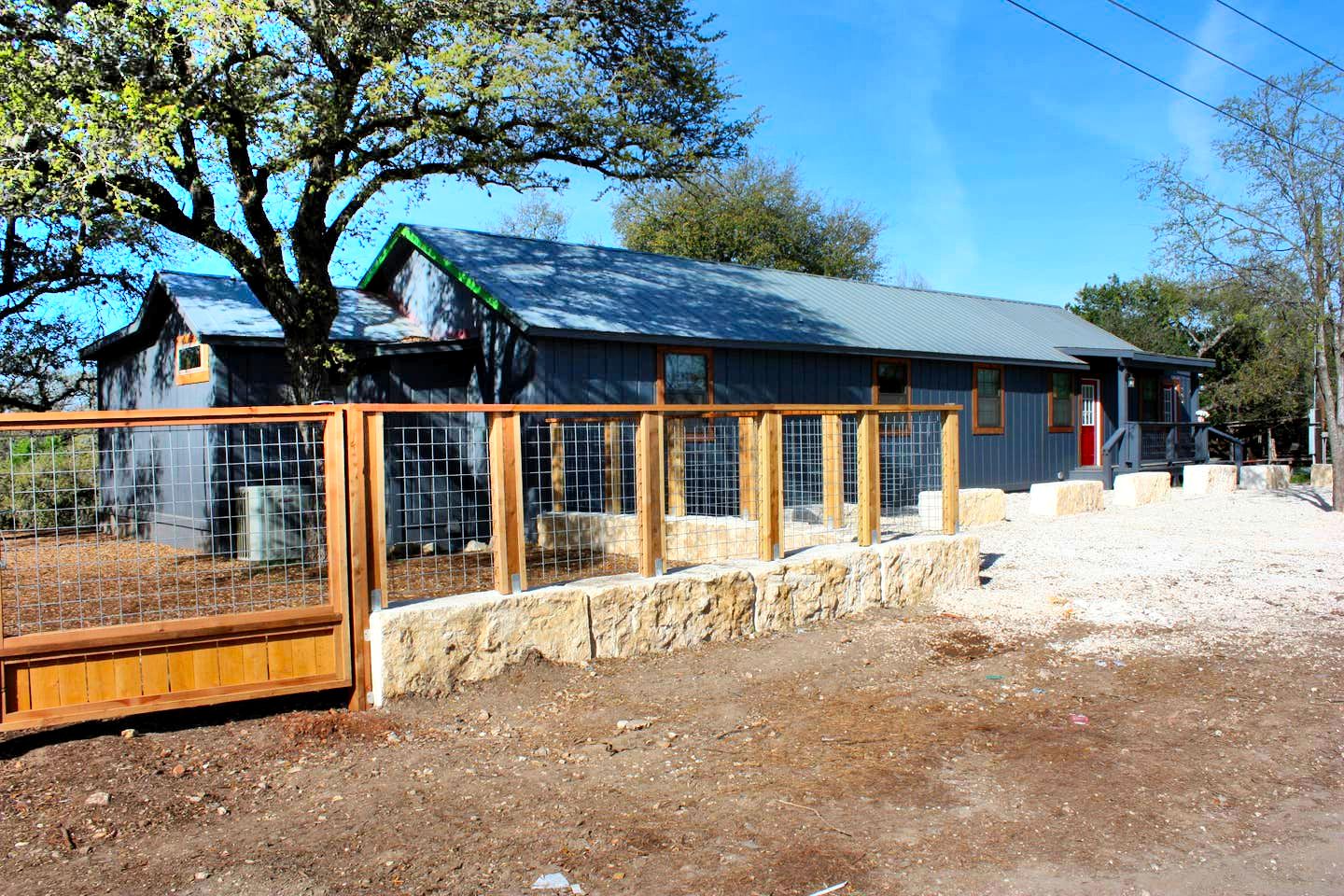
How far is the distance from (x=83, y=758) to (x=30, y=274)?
1468cm

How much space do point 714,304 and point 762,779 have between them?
11.2m

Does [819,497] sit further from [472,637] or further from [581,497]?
[472,637]

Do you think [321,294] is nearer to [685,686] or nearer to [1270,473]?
[685,686]

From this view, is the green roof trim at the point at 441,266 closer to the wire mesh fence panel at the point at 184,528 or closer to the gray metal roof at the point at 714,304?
the gray metal roof at the point at 714,304

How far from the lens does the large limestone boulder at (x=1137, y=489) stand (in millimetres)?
15914

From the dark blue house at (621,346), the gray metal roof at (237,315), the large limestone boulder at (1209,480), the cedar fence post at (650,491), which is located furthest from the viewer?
the large limestone boulder at (1209,480)

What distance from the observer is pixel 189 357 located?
12.2 meters

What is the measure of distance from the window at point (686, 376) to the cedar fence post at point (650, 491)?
21.5 feet

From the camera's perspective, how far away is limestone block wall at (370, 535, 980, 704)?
5148mm

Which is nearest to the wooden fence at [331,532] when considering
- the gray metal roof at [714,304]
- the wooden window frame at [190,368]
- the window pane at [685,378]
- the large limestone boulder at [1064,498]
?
the window pane at [685,378]

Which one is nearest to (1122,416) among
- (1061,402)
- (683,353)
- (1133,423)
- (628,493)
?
(1133,423)

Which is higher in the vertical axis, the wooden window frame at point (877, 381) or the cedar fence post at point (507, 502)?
the wooden window frame at point (877, 381)

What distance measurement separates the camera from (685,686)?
5.46 metres

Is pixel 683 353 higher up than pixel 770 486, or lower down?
higher up
